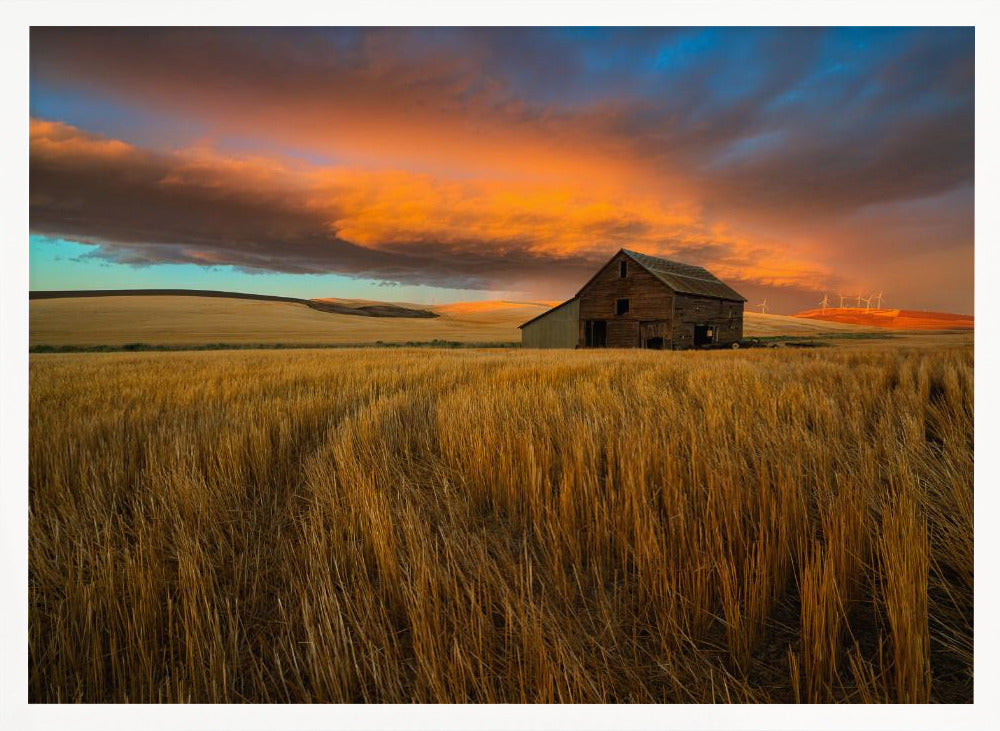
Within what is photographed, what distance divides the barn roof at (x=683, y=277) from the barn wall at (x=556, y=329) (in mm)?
4151

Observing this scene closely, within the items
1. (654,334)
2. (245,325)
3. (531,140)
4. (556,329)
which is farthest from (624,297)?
(245,325)

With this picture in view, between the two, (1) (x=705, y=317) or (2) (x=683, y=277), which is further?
(2) (x=683, y=277)

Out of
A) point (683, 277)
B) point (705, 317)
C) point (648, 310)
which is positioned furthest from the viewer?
point (683, 277)

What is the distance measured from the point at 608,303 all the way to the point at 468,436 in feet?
70.7

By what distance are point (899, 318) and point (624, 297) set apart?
18.1 m

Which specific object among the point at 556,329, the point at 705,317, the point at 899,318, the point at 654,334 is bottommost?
the point at 899,318

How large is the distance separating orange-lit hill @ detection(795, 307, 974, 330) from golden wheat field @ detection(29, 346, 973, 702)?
1.87 metres

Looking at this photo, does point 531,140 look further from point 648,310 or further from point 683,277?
point 683,277

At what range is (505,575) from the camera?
1.38 m

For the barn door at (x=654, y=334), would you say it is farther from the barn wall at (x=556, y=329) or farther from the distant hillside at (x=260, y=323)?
the distant hillside at (x=260, y=323)

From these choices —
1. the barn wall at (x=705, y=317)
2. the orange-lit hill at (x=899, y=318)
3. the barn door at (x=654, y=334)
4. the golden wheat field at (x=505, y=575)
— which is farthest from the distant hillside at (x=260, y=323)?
the orange-lit hill at (x=899, y=318)

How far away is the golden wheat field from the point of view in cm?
109
